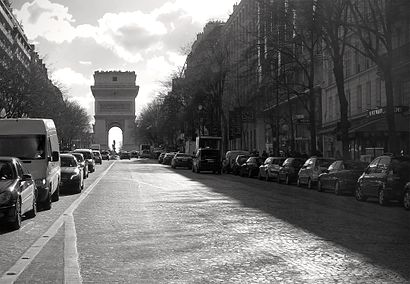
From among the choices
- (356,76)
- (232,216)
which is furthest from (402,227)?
(356,76)

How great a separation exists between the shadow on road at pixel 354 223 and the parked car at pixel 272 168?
13152mm

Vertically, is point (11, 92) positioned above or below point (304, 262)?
above

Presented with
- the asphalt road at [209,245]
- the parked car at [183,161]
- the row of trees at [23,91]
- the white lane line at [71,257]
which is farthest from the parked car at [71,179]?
the parked car at [183,161]

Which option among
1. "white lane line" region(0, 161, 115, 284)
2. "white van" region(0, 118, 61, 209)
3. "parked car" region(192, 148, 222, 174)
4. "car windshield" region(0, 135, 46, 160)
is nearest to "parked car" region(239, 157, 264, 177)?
"parked car" region(192, 148, 222, 174)

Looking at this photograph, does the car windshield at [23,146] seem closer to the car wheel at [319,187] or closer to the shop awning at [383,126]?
the car wheel at [319,187]

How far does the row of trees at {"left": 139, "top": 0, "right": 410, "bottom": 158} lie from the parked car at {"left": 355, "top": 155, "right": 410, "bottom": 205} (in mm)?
6924

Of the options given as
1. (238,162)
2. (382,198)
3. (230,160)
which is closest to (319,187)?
(382,198)

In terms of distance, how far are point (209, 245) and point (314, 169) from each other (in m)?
19.1

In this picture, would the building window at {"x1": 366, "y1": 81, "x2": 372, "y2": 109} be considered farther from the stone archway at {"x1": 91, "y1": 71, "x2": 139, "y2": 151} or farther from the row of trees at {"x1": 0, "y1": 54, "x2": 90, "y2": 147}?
the stone archway at {"x1": 91, "y1": 71, "x2": 139, "y2": 151}

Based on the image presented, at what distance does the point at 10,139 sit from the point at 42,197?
87.4 inches

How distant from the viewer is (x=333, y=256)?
31.8 feet

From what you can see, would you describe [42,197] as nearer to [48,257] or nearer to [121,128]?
[48,257]

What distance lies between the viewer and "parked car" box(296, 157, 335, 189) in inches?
1144

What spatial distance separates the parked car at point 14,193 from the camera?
1305cm
